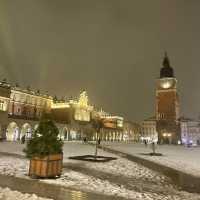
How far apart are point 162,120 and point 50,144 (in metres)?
99.6

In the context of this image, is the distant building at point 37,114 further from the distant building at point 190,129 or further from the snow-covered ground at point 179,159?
the distant building at point 190,129

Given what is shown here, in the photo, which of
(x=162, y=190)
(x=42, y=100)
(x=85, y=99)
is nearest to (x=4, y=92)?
(x=42, y=100)

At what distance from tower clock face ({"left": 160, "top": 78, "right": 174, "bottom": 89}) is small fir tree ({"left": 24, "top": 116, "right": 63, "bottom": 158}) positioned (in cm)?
10990

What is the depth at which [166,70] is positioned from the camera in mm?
124688

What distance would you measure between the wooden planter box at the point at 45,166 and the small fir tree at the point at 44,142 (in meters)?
0.21

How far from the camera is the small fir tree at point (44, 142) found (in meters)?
11.3

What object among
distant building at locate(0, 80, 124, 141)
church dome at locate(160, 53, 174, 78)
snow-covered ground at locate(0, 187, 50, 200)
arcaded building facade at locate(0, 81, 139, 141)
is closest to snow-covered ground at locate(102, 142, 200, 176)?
snow-covered ground at locate(0, 187, 50, 200)

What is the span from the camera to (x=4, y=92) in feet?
202

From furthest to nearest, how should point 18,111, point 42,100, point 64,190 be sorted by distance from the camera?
1. point 42,100
2. point 18,111
3. point 64,190

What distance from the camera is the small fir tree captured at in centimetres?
1126

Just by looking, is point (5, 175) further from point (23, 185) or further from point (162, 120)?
point (162, 120)

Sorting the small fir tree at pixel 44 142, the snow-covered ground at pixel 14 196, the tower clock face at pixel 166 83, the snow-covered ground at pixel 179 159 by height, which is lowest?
the snow-covered ground at pixel 14 196

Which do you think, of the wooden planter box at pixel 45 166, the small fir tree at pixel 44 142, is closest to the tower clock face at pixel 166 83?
the small fir tree at pixel 44 142

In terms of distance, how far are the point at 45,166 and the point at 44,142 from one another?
1049 millimetres
